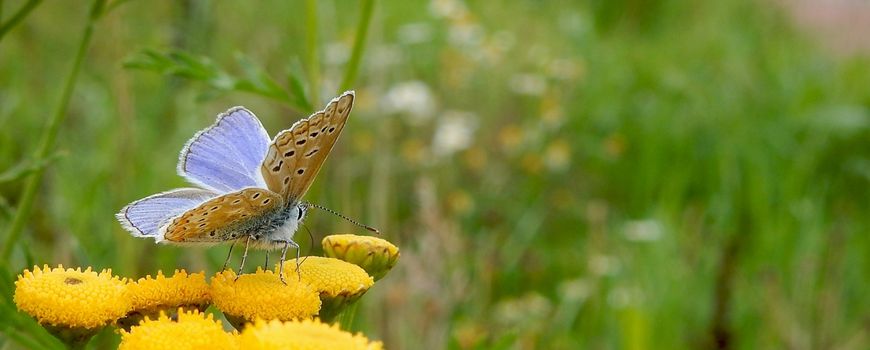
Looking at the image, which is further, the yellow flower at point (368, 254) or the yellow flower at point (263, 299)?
the yellow flower at point (368, 254)

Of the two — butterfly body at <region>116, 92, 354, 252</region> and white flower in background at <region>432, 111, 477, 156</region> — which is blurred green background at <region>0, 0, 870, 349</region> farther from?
butterfly body at <region>116, 92, 354, 252</region>

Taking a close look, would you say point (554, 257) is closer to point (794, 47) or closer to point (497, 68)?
point (497, 68)

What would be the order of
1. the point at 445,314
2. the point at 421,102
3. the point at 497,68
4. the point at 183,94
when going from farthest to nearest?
1. the point at 497,68
2. the point at 421,102
3. the point at 183,94
4. the point at 445,314

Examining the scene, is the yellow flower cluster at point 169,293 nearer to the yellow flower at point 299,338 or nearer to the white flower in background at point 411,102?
the yellow flower at point 299,338

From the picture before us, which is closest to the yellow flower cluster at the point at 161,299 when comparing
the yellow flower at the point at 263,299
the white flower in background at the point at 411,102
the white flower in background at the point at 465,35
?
the yellow flower at the point at 263,299

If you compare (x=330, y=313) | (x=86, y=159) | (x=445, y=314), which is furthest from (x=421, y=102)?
(x=330, y=313)

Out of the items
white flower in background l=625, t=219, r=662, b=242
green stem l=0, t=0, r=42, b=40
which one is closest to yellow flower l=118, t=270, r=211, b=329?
green stem l=0, t=0, r=42, b=40
